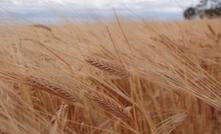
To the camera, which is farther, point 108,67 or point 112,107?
point 108,67

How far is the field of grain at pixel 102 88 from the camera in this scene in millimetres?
789

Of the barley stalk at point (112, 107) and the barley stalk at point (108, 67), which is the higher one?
the barley stalk at point (108, 67)

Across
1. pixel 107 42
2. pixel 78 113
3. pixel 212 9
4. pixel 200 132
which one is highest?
pixel 107 42

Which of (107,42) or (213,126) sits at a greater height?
(107,42)

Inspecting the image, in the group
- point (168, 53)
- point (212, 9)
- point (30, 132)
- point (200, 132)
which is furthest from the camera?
point (212, 9)

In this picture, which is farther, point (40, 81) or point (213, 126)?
point (213, 126)

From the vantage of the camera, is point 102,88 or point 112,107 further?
point 102,88

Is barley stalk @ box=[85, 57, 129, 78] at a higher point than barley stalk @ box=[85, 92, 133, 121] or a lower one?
higher

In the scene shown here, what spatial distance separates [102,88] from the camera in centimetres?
91

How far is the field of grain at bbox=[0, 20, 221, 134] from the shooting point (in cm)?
79

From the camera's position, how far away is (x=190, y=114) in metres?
1.05

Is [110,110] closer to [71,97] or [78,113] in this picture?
[71,97]

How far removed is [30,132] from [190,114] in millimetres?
474

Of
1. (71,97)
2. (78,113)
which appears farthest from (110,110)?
(78,113)
